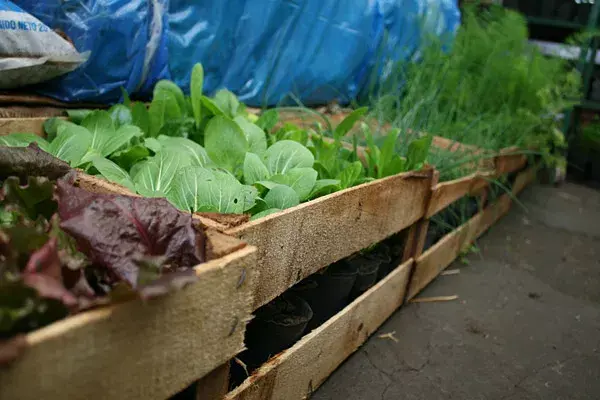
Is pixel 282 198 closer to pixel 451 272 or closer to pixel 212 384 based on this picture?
pixel 212 384

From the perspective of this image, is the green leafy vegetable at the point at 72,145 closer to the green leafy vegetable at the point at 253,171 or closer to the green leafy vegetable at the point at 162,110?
the green leafy vegetable at the point at 162,110

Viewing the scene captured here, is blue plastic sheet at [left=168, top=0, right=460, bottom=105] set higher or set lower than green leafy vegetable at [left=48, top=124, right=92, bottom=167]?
higher

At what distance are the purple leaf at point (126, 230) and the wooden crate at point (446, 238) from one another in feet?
4.70

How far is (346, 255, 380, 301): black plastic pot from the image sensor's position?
1.86m

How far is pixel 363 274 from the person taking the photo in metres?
1.85

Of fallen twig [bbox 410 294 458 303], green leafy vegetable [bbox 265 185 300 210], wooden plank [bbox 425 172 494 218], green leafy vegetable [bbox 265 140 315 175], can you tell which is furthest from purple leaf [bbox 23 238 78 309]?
fallen twig [bbox 410 294 458 303]

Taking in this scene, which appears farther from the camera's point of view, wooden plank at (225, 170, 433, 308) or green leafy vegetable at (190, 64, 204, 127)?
green leafy vegetable at (190, 64, 204, 127)

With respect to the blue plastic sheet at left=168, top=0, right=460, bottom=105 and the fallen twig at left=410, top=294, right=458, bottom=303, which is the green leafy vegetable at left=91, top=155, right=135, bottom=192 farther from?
the fallen twig at left=410, top=294, right=458, bottom=303

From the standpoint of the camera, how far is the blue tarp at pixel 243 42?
1853 mm

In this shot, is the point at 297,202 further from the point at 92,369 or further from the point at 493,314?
the point at 493,314

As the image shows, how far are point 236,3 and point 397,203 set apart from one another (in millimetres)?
1176

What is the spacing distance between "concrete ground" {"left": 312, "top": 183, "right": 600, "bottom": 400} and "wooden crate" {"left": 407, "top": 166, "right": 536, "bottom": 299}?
75 mm

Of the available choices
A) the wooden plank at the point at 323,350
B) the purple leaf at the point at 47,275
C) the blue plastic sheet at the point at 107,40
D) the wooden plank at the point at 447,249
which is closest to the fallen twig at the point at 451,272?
the wooden plank at the point at 447,249

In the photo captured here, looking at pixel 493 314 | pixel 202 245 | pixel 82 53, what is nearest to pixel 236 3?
pixel 82 53
